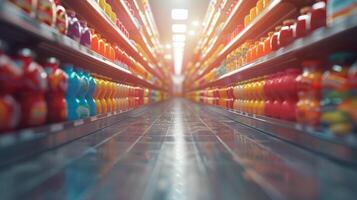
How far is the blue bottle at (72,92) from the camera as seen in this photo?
199 cm

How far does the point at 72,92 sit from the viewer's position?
2.04 m

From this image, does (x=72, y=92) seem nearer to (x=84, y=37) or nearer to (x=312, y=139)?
(x=84, y=37)

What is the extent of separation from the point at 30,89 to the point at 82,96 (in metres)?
0.94

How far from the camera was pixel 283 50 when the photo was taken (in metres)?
2.00

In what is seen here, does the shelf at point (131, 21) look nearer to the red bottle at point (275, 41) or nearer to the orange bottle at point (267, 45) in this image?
the orange bottle at point (267, 45)

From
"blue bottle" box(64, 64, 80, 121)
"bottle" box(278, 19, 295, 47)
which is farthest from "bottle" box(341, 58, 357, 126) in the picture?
"blue bottle" box(64, 64, 80, 121)

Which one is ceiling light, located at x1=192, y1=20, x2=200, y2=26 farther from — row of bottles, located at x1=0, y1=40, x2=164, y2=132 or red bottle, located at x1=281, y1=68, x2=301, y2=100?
red bottle, located at x1=281, y1=68, x2=301, y2=100

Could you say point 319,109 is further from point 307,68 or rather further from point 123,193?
point 123,193

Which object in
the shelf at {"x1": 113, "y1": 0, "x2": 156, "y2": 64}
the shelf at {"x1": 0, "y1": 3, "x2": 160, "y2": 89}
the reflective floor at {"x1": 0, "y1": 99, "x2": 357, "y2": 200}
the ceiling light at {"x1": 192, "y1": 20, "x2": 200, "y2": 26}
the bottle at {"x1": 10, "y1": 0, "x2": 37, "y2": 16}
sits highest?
the ceiling light at {"x1": 192, "y1": 20, "x2": 200, "y2": 26}

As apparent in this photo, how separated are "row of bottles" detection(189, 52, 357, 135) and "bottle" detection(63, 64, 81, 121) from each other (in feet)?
4.69

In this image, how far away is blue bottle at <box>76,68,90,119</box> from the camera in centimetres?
215

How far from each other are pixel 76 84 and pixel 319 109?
1.55 m

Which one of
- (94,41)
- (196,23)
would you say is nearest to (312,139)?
(94,41)

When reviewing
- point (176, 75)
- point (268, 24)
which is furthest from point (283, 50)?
point (176, 75)
